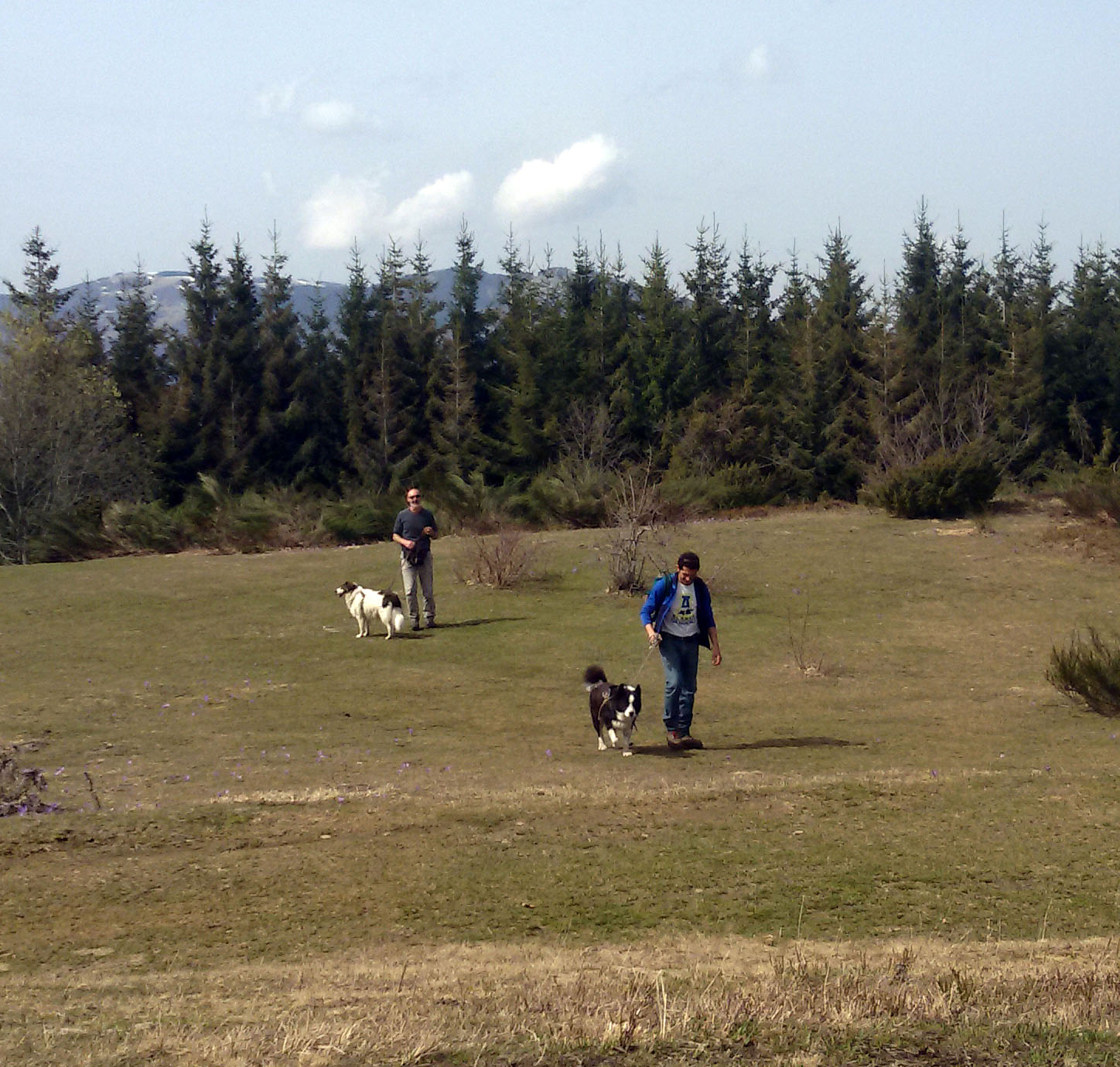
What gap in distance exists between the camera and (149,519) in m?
29.0

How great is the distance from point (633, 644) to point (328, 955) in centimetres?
1062

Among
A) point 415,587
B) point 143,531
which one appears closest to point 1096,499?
point 415,587

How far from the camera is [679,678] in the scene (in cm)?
1114

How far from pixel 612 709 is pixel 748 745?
4.35ft

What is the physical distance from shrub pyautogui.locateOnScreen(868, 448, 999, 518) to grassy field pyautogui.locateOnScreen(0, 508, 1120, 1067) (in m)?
6.95

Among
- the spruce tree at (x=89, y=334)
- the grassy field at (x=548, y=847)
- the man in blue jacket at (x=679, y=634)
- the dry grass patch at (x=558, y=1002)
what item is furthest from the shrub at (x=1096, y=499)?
the spruce tree at (x=89, y=334)

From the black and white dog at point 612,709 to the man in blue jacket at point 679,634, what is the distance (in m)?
0.36

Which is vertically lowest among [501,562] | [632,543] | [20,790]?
[20,790]

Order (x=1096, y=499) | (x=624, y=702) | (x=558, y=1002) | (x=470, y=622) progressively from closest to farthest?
(x=558, y=1002)
(x=624, y=702)
(x=470, y=622)
(x=1096, y=499)

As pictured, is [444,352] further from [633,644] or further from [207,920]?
[207,920]

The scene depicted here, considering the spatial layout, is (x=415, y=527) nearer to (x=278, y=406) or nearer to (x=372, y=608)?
(x=372, y=608)

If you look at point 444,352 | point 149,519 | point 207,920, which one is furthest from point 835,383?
point 207,920

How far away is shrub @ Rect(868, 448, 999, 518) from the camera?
2500 centimetres

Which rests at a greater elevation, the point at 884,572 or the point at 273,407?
the point at 273,407
